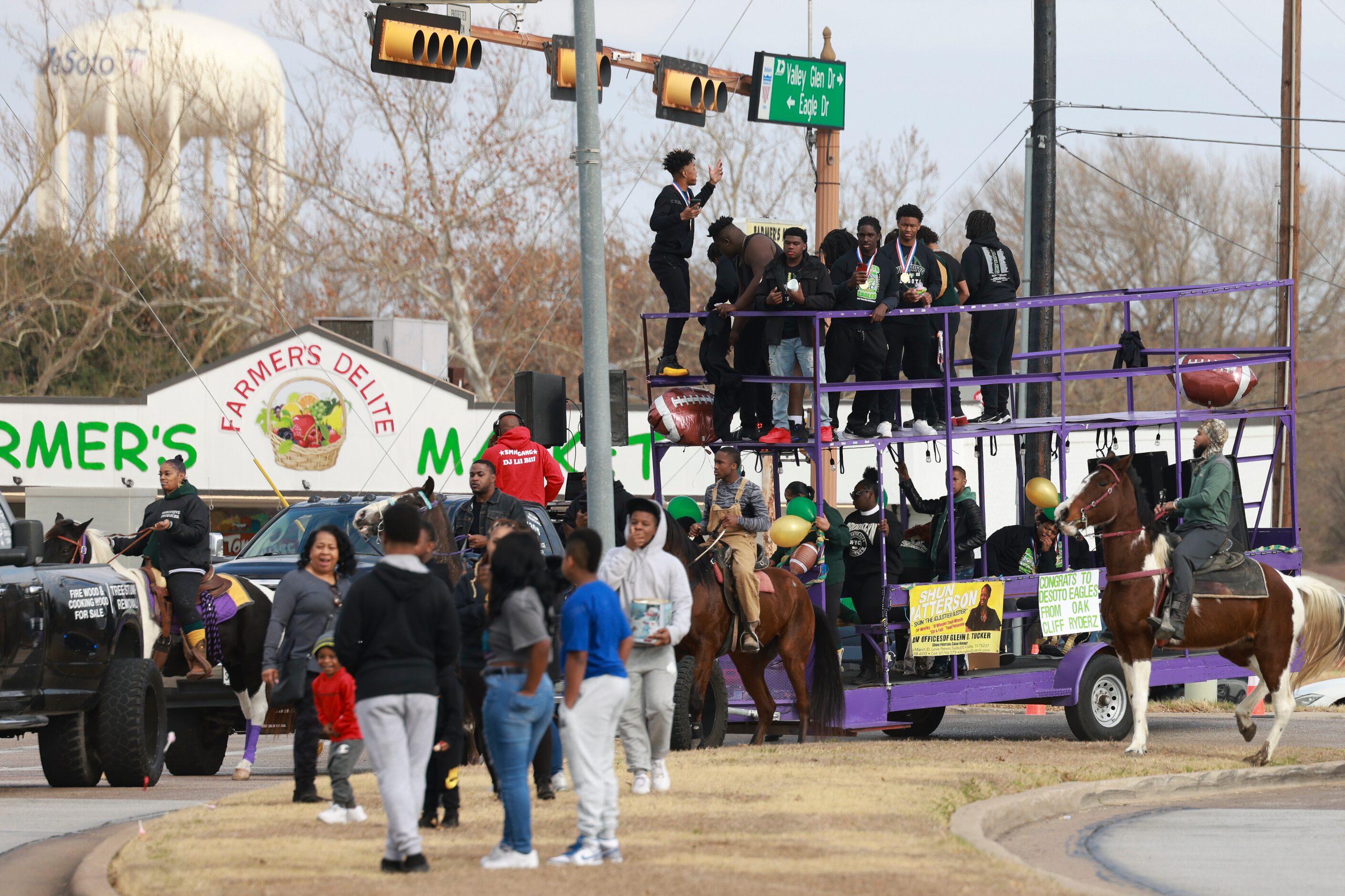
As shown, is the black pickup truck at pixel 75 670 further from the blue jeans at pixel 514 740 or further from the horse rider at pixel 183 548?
the blue jeans at pixel 514 740

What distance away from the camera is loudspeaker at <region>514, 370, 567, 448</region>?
15336 millimetres

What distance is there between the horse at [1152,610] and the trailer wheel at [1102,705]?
874 millimetres

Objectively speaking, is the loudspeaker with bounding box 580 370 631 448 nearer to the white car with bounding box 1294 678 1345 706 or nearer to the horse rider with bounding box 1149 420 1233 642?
the horse rider with bounding box 1149 420 1233 642

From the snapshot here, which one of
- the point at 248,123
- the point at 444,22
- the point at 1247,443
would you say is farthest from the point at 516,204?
the point at 444,22

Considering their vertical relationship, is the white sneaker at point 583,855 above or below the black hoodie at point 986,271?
below

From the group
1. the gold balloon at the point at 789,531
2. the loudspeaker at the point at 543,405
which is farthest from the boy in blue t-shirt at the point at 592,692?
the gold balloon at the point at 789,531

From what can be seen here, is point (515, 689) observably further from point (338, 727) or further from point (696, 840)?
point (338, 727)

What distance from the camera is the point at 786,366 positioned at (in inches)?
661

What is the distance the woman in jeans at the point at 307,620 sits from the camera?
38.2 feet

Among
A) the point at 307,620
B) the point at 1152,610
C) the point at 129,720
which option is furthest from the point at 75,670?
the point at 1152,610

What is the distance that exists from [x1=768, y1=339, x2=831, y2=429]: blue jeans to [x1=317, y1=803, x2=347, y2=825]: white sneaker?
6936mm

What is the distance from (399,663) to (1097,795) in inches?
252

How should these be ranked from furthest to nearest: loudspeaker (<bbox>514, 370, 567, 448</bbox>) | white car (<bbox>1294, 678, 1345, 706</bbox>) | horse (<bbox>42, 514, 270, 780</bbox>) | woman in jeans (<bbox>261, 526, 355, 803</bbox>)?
1. white car (<bbox>1294, 678, 1345, 706</bbox>)
2. loudspeaker (<bbox>514, 370, 567, 448</bbox>)
3. horse (<bbox>42, 514, 270, 780</bbox>)
4. woman in jeans (<bbox>261, 526, 355, 803</bbox>)

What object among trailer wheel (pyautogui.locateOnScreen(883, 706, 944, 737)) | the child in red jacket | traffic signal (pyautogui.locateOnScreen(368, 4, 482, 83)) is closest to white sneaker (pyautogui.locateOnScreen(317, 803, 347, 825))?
the child in red jacket
